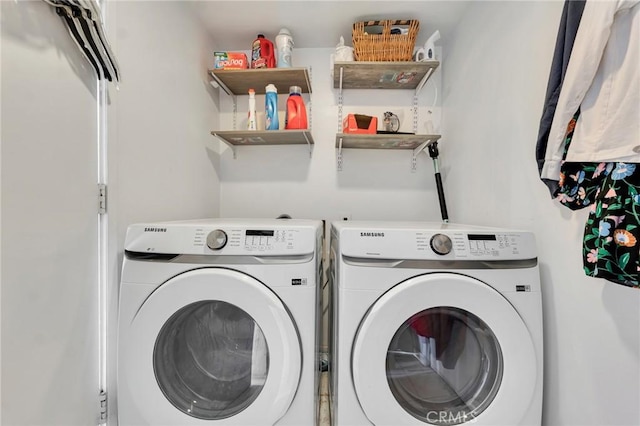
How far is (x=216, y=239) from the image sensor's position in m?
0.95

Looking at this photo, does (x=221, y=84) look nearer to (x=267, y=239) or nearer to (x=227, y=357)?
(x=267, y=239)

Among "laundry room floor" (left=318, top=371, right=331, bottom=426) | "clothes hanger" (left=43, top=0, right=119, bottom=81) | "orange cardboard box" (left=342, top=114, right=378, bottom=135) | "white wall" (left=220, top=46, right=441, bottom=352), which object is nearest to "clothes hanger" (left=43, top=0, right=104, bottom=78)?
"clothes hanger" (left=43, top=0, right=119, bottom=81)

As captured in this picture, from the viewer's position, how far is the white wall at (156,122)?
107cm

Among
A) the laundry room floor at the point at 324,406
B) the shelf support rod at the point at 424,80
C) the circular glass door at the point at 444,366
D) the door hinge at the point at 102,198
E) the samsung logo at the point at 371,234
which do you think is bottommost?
the laundry room floor at the point at 324,406

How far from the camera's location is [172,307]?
0.92 m

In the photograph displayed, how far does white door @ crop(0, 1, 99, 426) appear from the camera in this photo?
2.37 ft

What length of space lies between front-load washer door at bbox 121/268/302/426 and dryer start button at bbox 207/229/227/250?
79mm

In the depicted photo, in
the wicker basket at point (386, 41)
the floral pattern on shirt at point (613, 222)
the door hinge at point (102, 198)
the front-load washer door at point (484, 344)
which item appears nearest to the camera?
the floral pattern on shirt at point (613, 222)

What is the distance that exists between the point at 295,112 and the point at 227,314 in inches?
49.5

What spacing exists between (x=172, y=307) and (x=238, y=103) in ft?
5.10

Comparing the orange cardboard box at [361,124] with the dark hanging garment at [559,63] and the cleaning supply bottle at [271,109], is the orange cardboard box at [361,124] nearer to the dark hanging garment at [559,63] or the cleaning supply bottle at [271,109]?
the cleaning supply bottle at [271,109]

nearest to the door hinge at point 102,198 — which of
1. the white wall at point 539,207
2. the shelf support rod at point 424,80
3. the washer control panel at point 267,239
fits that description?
the washer control panel at point 267,239

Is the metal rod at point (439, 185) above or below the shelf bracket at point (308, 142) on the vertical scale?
below

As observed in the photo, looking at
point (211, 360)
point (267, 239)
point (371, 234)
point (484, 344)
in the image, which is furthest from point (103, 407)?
point (484, 344)
